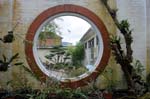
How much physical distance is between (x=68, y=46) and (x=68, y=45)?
1.0 inches

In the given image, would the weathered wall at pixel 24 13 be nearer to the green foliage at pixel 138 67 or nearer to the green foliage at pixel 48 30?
the green foliage at pixel 48 30

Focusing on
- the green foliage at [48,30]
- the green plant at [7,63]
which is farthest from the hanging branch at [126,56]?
the green plant at [7,63]

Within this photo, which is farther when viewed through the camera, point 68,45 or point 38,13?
point 68,45

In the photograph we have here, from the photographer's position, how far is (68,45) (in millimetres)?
9852

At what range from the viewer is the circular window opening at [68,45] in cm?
956

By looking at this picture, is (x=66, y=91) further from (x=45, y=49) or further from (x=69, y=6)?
(x=69, y=6)

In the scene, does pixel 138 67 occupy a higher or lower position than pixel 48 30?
lower

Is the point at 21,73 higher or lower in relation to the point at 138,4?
lower

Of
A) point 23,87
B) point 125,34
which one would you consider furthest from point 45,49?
point 125,34

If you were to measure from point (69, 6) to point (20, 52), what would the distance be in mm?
1555

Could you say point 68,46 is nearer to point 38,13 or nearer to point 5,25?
point 38,13

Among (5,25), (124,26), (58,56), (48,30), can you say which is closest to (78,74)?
(58,56)

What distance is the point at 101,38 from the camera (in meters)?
9.70

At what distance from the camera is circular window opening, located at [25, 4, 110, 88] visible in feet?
31.4
